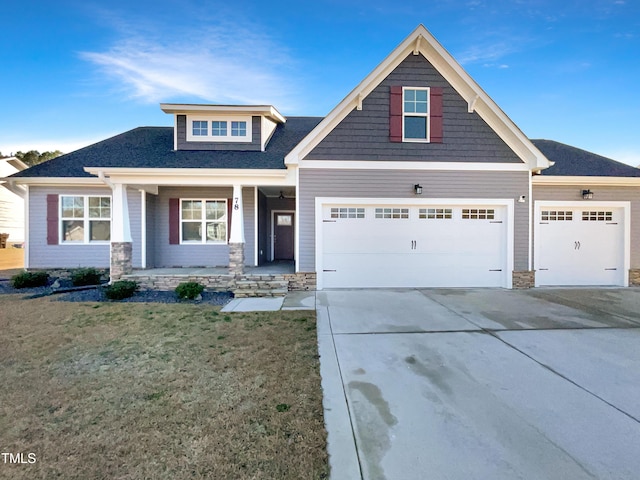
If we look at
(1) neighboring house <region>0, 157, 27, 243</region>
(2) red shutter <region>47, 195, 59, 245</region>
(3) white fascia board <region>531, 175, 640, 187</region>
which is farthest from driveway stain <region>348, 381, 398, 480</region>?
(1) neighboring house <region>0, 157, 27, 243</region>

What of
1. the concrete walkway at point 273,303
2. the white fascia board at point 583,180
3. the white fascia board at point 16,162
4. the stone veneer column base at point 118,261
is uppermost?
the white fascia board at point 16,162

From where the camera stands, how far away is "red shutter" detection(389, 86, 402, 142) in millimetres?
8609

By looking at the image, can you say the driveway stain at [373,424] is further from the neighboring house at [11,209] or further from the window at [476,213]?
the neighboring house at [11,209]

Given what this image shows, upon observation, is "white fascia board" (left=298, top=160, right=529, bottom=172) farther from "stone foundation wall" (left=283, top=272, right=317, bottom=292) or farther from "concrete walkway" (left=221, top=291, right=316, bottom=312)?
"concrete walkway" (left=221, top=291, right=316, bottom=312)

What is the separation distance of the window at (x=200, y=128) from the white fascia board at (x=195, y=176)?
2961mm

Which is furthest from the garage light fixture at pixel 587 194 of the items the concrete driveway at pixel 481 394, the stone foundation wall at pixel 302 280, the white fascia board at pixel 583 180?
the stone foundation wall at pixel 302 280

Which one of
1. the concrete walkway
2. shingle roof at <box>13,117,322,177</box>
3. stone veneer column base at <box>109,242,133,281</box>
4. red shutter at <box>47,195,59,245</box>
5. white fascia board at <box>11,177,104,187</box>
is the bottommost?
the concrete walkway

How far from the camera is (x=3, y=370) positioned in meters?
3.84

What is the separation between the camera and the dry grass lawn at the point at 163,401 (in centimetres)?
224

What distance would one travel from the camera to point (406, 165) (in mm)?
8695

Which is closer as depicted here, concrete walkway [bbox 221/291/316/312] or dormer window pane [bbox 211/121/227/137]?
concrete walkway [bbox 221/291/316/312]

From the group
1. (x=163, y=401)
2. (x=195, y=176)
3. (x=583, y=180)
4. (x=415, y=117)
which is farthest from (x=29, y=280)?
(x=583, y=180)

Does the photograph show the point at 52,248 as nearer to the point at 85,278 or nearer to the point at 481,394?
the point at 85,278

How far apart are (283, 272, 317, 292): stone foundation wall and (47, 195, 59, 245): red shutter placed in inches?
323
